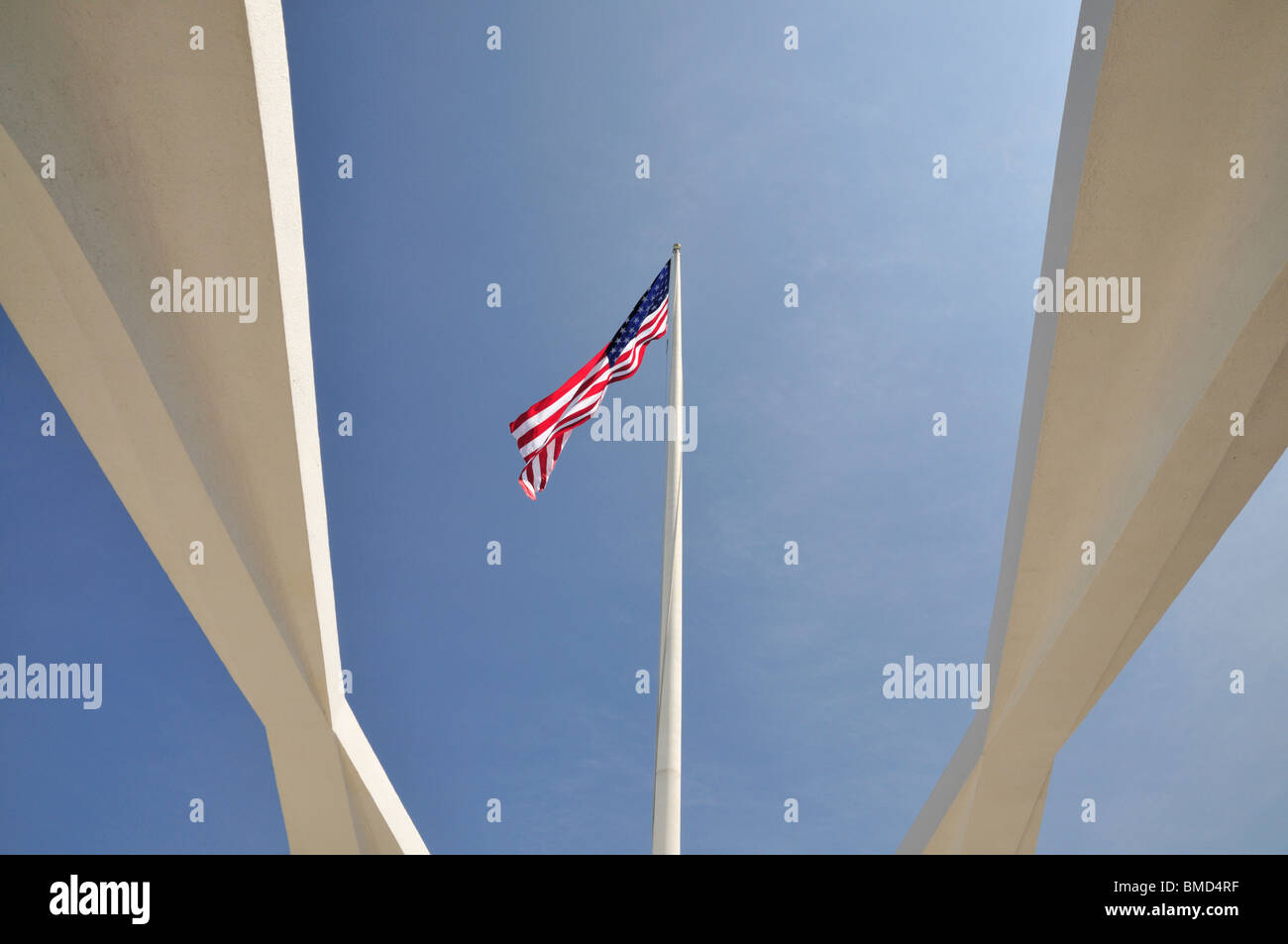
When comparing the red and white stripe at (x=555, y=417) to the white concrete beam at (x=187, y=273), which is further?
the red and white stripe at (x=555, y=417)

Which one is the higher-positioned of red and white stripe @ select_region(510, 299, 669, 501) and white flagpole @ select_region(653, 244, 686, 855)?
red and white stripe @ select_region(510, 299, 669, 501)

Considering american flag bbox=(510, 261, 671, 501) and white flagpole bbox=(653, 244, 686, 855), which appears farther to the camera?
american flag bbox=(510, 261, 671, 501)

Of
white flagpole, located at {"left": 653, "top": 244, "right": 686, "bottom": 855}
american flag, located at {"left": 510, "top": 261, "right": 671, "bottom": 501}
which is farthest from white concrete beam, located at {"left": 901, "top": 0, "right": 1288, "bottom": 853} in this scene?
american flag, located at {"left": 510, "top": 261, "right": 671, "bottom": 501}

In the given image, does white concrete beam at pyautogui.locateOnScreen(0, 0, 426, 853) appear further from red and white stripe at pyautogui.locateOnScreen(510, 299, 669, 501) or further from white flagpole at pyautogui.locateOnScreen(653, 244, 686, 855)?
white flagpole at pyautogui.locateOnScreen(653, 244, 686, 855)

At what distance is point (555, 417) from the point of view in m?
9.05

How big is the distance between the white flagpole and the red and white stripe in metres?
0.69

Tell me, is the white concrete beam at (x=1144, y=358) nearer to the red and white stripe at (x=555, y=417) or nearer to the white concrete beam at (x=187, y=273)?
the red and white stripe at (x=555, y=417)

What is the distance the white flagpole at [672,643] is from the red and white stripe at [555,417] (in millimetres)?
695

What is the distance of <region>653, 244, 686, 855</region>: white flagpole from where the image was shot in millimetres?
6605

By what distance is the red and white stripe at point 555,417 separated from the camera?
8984 mm

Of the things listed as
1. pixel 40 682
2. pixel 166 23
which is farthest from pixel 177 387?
pixel 40 682

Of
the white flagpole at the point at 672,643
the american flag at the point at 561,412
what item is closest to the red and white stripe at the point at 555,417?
the american flag at the point at 561,412
